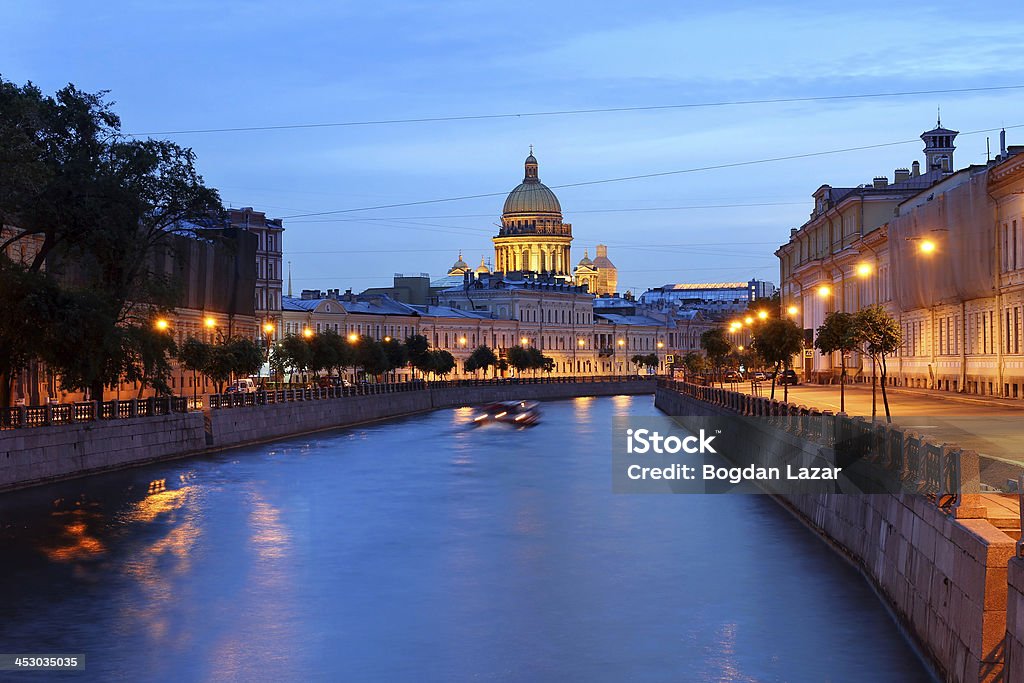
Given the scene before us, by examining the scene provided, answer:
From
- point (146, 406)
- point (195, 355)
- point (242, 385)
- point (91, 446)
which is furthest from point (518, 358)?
point (91, 446)

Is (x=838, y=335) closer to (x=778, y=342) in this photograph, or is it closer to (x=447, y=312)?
(x=778, y=342)

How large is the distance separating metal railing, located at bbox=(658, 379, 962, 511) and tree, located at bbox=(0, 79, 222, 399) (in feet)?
64.0

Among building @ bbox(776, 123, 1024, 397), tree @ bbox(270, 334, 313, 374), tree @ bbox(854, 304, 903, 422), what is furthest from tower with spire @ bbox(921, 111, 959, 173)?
tree @ bbox(854, 304, 903, 422)

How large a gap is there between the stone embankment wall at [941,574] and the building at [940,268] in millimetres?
23072

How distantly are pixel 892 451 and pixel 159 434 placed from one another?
117 feet

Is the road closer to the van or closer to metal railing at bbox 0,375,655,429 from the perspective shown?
metal railing at bbox 0,375,655,429

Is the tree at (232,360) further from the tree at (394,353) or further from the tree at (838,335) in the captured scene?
the tree at (394,353)

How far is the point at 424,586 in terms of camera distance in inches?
1118

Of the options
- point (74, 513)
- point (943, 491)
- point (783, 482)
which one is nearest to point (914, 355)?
point (783, 482)

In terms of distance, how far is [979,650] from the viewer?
49.5 ft

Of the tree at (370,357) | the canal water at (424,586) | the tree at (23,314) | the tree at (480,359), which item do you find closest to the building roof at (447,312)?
the tree at (480,359)

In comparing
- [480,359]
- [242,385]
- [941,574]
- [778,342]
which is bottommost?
[941,574]

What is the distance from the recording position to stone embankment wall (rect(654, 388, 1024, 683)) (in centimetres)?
1469

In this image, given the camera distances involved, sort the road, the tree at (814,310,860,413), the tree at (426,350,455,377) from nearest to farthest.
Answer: the road < the tree at (814,310,860,413) < the tree at (426,350,455,377)
